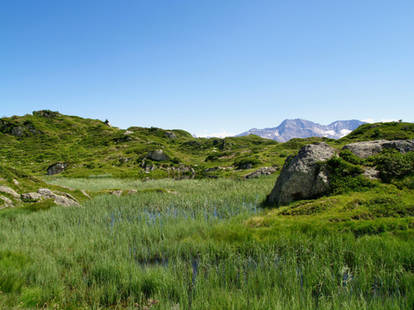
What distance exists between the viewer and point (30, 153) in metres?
128

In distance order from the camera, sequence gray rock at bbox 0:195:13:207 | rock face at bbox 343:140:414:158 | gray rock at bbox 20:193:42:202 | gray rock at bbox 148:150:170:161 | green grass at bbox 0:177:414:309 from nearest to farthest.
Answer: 1. green grass at bbox 0:177:414:309
2. rock face at bbox 343:140:414:158
3. gray rock at bbox 0:195:13:207
4. gray rock at bbox 20:193:42:202
5. gray rock at bbox 148:150:170:161

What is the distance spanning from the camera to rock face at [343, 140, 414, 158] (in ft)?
66.8

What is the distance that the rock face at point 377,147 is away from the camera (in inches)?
802

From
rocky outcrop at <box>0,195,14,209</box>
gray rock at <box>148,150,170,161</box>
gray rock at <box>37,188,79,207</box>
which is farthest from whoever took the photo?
gray rock at <box>148,150,170,161</box>

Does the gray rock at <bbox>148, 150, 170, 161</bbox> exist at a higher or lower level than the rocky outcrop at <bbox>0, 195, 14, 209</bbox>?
higher

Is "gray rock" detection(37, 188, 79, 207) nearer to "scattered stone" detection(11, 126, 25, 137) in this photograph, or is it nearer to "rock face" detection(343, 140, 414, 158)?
"rock face" detection(343, 140, 414, 158)

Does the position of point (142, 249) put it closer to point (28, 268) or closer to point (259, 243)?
point (28, 268)

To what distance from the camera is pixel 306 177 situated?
20.5m

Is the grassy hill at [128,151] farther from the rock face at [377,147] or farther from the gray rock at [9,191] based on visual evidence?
the gray rock at [9,191]

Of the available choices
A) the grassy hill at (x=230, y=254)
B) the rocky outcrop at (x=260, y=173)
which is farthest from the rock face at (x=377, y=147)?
the rocky outcrop at (x=260, y=173)

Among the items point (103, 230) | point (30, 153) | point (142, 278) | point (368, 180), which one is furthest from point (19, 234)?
point (30, 153)

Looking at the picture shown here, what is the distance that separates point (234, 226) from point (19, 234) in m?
14.1

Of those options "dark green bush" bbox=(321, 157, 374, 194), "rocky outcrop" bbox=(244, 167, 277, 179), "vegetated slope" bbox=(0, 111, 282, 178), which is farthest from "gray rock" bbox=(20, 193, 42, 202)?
"vegetated slope" bbox=(0, 111, 282, 178)

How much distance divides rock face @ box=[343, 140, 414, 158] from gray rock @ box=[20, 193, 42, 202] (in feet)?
114
